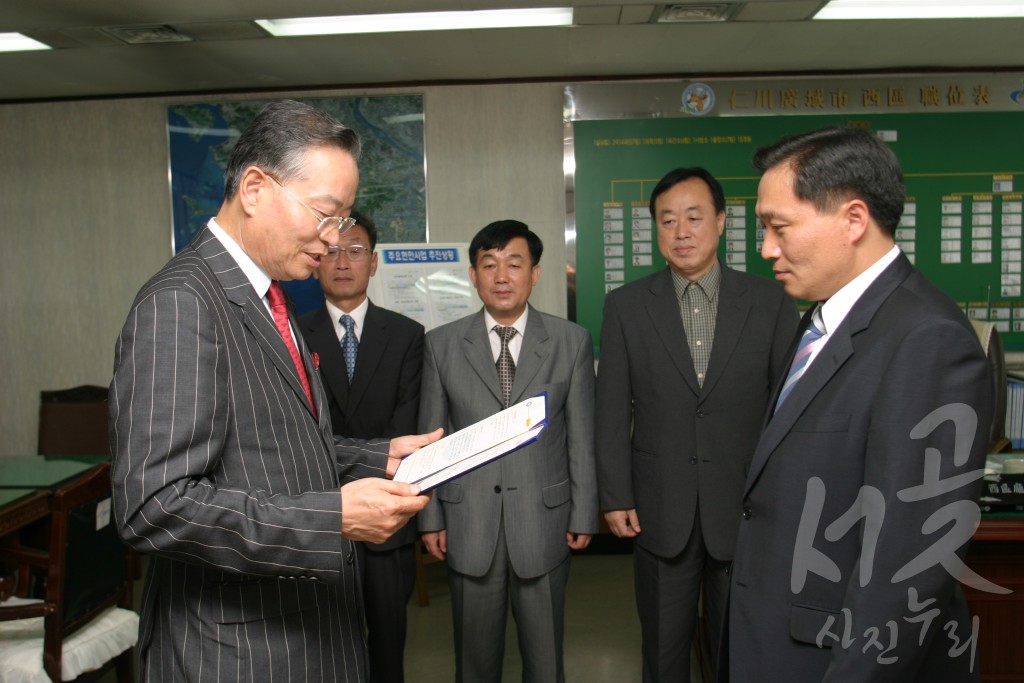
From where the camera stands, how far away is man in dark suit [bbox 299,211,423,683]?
2.43 metres

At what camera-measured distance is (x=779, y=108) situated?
4.02 m

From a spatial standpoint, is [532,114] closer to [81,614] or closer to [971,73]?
[971,73]

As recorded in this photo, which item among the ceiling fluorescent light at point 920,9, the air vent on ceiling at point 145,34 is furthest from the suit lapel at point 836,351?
the air vent on ceiling at point 145,34

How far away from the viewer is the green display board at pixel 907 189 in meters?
4.02

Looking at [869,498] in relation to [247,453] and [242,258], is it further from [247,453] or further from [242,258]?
[242,258]

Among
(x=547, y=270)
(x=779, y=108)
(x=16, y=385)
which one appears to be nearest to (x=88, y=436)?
(x=16, y=385)

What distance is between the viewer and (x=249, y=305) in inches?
52.9

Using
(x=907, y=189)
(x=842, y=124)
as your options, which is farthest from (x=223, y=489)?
(x=907, y=189)

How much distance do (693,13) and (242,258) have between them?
2.36m

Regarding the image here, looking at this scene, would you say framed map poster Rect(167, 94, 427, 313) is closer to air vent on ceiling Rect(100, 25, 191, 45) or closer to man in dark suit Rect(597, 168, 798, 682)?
air vent on ceiling Rect(100, 25, 191, 45)

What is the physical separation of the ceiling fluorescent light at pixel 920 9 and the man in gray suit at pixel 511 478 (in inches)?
66.8

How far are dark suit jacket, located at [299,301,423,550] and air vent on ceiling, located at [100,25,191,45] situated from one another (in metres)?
1.48

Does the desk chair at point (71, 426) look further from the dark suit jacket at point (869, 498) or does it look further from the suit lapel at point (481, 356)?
the dark suit jacket at point (869, 498)

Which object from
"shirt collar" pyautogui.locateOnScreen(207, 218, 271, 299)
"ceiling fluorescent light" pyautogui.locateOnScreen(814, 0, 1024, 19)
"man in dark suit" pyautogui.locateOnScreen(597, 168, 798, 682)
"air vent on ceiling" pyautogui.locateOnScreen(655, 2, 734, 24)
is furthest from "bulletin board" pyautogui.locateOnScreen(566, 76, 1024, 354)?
"shirt collar" pyautogui.locateOnScreen(207, 218, 271, 299)
